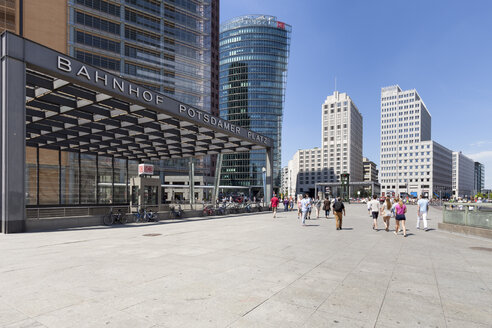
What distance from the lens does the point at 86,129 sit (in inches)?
917

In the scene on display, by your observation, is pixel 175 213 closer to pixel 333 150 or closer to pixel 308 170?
pixel 333 150

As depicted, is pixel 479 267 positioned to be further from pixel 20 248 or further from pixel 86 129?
pixel 86 129

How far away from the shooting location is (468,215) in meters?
13.6

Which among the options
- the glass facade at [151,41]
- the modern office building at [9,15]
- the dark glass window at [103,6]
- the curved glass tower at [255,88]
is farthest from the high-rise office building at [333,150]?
the modern office building at [9,15]

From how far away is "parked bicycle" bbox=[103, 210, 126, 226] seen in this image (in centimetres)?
1573

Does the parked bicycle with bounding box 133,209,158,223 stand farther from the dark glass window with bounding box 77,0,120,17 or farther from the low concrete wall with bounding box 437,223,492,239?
the dark glass window with bounding box 77,0,120,17

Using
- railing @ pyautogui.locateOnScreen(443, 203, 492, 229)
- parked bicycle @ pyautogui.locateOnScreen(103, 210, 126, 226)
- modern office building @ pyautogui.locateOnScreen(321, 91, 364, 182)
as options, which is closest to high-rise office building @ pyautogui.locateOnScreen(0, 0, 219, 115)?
parked bicycle @ pyautogui.locateOnScreen(103, 210, 126, 226)

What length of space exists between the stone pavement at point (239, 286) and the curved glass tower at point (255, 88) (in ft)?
361

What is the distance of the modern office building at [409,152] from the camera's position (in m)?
140

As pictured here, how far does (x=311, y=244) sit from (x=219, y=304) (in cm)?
644

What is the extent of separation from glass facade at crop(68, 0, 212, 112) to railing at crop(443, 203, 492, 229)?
171 ft

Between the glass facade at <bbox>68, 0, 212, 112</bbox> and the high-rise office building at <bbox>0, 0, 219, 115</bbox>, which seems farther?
Answer: the glass facade at <bbox>68, 0, 212, 112</bbox>

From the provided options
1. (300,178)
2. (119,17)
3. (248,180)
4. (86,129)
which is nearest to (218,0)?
(119,17)

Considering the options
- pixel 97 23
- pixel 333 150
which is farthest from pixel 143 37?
pixel 333 150
